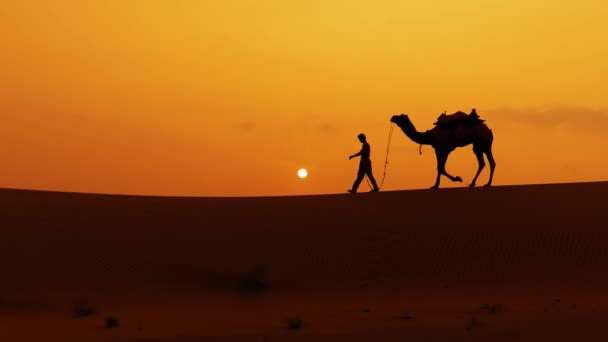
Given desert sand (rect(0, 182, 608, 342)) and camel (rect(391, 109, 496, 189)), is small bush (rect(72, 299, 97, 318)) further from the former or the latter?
camel (rect(391, 109, 496, 189))

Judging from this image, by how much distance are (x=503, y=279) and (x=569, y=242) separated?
2555 millimetres

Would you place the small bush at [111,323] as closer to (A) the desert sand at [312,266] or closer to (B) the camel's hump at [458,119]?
(A) the desert sand at [312,266]

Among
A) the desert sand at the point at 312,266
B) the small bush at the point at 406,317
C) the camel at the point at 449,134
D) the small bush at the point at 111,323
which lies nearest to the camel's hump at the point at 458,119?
the camel at the point at 449,134

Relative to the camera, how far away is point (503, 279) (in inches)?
737

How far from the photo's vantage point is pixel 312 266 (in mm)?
19812

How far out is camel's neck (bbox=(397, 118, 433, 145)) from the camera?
24.7m

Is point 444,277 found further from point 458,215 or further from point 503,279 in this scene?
point 458,215

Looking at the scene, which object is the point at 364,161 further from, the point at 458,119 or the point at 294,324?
the point at 294,324

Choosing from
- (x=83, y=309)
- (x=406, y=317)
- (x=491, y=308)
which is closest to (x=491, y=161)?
(x=491, y=308)

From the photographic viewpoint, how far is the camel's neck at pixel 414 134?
24.7m

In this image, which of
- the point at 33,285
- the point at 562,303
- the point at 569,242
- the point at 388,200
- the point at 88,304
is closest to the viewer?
the point at 562,303

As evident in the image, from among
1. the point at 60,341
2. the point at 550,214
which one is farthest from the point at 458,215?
the point at 60,341

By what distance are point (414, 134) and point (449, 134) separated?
93 cm

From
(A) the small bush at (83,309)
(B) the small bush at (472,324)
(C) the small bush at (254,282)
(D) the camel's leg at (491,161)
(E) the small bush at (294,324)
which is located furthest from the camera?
(D) the camel's leg at (491,161)
